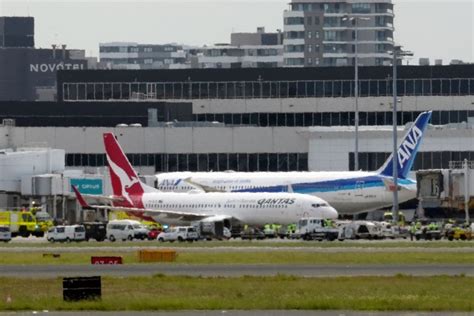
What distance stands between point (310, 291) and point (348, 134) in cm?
9608

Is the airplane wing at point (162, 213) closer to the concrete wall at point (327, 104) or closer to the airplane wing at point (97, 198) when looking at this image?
the airplane wing at point (97, 198)

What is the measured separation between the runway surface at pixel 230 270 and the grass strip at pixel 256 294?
3333mm

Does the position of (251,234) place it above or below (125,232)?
below

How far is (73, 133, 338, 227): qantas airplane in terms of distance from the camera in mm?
126438

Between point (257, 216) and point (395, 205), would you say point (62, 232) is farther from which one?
point (395, 205)

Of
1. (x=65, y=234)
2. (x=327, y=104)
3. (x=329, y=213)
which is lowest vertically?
(x=65, y=234)

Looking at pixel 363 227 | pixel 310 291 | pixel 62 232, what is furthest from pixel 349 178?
pixel 310 291

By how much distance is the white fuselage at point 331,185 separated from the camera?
449 feet

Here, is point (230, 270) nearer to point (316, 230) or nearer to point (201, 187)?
point (316, 230)

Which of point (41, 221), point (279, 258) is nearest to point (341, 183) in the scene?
point (41, 221)

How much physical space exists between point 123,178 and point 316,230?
Answer: 2305 centimetres

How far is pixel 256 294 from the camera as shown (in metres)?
63.6

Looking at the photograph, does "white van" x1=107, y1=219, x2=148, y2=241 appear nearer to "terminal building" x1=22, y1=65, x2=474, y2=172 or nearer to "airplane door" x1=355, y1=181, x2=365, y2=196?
"airplane door" x1=355, y1=181, x2=365, y2=196

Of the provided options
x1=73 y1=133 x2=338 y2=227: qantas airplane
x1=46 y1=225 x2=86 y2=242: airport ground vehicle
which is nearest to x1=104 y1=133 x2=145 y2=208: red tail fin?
x1=73 y1=133 x2=338 y2=227: qantas airplane
